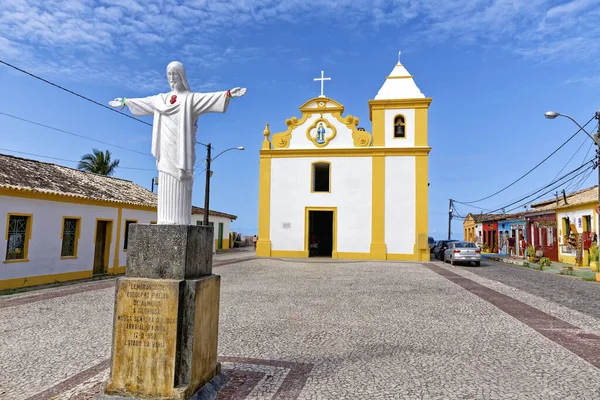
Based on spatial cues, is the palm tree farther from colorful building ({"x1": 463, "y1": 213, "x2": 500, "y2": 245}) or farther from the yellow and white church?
colorful building ({"x1": 463, "y1": 213, "x2": 500, "y2": 245})

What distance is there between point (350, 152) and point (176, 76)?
17.7 metres

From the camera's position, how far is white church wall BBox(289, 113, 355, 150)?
70.3 ft

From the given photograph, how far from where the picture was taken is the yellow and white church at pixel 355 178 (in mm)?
20172

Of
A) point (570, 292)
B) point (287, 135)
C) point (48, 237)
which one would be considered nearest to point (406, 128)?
point (287, 135)

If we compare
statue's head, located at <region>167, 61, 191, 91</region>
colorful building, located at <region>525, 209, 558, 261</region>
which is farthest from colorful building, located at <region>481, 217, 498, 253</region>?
statue's head, located at <region>167, 61, 191, 91</region>

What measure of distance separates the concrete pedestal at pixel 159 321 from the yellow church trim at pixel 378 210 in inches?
681

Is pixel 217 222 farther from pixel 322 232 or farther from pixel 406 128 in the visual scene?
pixel 406 128

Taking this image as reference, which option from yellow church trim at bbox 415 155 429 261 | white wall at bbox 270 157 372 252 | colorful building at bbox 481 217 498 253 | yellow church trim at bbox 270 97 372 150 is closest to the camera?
yellow church trim at bbox 415 155 429 261

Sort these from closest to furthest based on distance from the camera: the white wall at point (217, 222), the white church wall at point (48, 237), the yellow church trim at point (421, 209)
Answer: the white church wall at point (48, 237) → the yellow church trim at point (421, 209) → the white wall at point (217, 222)

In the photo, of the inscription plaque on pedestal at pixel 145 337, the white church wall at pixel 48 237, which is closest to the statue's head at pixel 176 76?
the inscription plaque on pedestal at pixel 145 337

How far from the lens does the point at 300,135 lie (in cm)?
2191

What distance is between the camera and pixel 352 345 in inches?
205

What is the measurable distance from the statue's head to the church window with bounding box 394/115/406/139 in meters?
18.4

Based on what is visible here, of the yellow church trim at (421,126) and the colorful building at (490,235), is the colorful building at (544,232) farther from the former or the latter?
the yellow church trim at (421,126)
